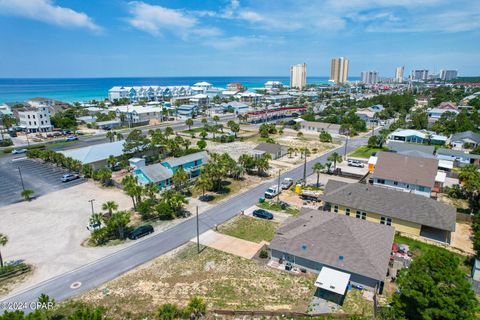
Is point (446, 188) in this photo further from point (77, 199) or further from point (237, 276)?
point (77, 199)

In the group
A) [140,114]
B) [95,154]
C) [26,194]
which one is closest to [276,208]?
[26,194]

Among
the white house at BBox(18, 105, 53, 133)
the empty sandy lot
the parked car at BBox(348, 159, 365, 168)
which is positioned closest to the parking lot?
the empty sandy lot

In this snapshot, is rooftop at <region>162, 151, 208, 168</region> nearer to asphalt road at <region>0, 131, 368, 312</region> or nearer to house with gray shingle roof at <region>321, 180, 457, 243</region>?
asphalt road at <region>0, 131, 368, 312</region>

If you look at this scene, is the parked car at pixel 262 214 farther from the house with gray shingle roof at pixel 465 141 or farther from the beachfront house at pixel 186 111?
the beachfront house at pixel 186 111

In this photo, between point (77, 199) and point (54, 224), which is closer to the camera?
point (54, 224)

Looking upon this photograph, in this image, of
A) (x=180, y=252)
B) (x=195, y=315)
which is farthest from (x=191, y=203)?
(x=195, y=315)

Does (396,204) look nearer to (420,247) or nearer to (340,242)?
(420,247)
